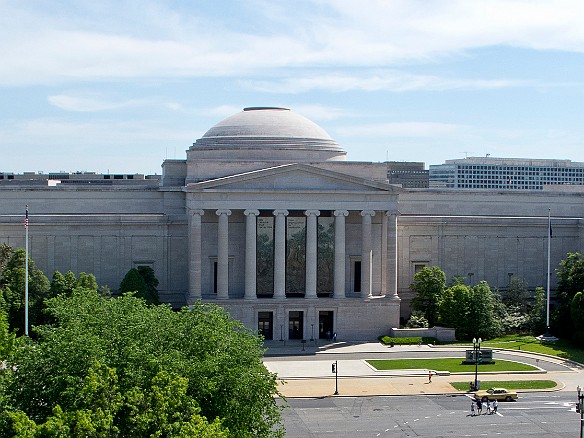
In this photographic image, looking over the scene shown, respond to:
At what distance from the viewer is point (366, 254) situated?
103 m

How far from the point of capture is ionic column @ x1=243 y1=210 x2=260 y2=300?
101019 millimetres

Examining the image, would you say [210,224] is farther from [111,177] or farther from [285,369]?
[111,177]

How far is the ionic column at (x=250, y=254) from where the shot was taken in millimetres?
101019

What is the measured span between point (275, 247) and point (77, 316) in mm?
47470

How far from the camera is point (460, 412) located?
73.4 meters

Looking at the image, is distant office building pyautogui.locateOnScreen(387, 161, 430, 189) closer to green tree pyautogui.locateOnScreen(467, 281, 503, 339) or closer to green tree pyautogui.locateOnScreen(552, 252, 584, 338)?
green tree pyautogui.locateOnScreen(552, 252, 584, 338)

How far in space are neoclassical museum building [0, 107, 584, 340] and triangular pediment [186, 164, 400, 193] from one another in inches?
4.6

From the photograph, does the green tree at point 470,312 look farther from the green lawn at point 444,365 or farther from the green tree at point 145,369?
the green tree at point 145,369

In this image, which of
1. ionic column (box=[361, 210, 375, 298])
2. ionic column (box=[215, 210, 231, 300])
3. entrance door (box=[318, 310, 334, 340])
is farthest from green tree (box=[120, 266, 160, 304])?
ionic column (box=[361, 210, 375, 298])

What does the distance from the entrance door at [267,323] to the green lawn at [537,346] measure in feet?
60.2

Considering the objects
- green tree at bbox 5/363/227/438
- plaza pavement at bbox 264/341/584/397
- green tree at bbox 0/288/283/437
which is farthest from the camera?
plaza pavement at bbox 264/341/584/397

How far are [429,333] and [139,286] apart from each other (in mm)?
28735

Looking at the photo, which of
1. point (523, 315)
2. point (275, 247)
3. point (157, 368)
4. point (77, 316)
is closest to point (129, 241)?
point (275, 247)

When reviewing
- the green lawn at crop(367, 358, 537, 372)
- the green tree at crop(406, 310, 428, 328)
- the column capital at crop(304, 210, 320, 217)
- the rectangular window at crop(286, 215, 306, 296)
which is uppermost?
the column capital at crop(304, 210, 320, 217)
